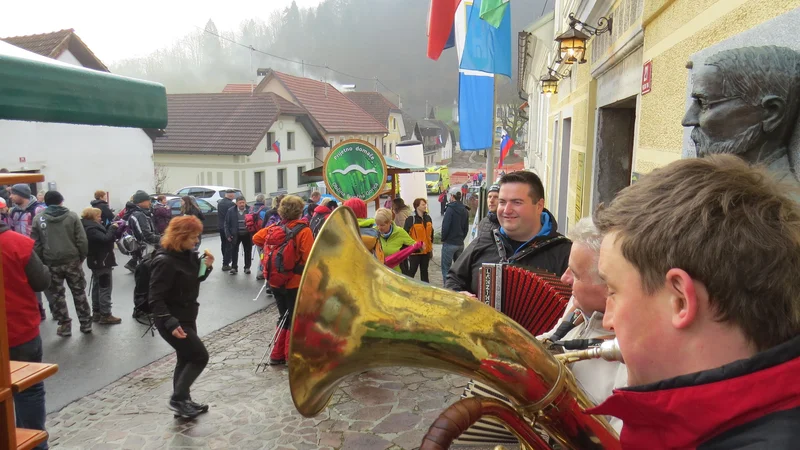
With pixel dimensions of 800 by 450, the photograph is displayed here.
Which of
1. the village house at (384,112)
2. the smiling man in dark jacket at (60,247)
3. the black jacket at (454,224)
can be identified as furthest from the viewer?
the village house at (384,112)

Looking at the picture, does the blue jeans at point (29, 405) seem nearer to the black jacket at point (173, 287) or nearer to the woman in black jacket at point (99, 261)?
the black jacket at point (173, 287)

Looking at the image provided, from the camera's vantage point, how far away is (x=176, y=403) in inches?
175

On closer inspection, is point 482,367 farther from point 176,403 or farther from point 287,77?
point 287,77

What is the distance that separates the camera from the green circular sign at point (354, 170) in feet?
28.2

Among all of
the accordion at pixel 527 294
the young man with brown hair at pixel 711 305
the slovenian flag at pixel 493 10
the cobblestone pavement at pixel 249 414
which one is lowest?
the cobblestone pavement at pixel 249 414

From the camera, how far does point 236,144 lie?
27.2 m

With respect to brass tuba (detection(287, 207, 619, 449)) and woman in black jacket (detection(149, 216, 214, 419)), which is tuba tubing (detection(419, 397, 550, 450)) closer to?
brass tuba (detection(287, 207, 619, 449))

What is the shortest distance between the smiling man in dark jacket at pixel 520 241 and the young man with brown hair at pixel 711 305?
6.92 feet

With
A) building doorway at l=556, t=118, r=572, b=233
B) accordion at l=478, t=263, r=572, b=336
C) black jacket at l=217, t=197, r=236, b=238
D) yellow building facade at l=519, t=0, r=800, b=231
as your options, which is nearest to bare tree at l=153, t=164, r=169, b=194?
black jacket at l=217, t=197, r=236, b=238

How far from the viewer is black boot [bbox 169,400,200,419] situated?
441 cm

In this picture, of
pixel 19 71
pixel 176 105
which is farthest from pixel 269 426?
pixel 176 105

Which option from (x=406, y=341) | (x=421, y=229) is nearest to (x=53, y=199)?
(x=421, y=229)

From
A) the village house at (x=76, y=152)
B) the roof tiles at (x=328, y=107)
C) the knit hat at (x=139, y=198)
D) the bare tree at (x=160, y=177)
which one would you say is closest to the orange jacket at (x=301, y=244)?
the knit hat at (x=139, y=198)

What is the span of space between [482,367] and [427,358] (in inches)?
6.1
